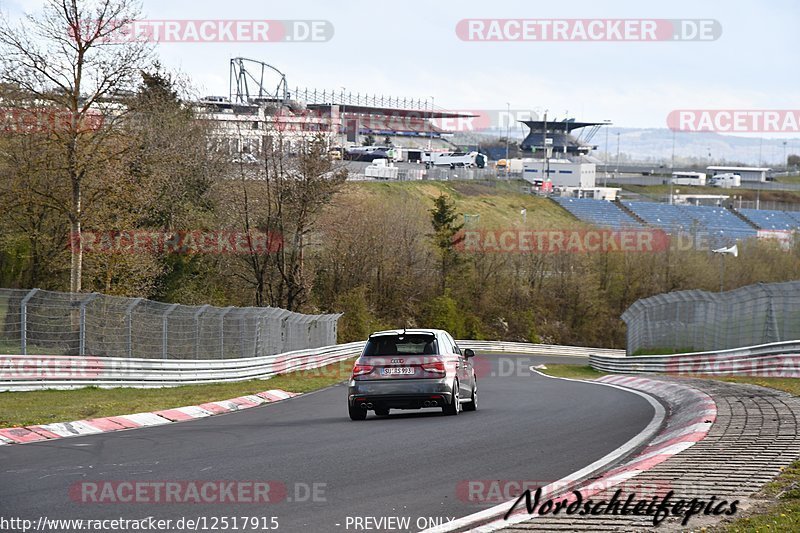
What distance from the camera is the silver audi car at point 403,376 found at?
51.7ft

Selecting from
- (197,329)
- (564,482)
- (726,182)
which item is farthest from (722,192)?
(564,482)

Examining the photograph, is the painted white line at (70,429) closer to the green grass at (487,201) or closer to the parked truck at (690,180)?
the green grass at (487,201)

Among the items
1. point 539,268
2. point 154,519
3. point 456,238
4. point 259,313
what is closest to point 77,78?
point 259,313

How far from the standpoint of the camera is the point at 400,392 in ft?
51.8

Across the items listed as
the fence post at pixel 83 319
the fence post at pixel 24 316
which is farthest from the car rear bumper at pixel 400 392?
the fence post at pixel 83 319

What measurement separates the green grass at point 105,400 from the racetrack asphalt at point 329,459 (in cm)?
194

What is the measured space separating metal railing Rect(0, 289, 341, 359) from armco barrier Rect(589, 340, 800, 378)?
513 inches

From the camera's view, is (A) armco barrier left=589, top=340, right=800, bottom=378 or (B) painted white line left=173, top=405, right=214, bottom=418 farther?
(A) armco barrier left=589, top=340, right=800, bottom=378

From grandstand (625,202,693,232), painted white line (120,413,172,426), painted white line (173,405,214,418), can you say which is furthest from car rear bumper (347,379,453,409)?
grandstand (625,202,693,232)

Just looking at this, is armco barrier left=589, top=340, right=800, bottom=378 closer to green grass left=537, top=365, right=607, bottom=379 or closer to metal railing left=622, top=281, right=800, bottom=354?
metal railing left=622, top=281, right=800, bottom=354

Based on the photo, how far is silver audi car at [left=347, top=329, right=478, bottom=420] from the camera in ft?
51.7

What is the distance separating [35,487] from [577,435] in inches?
254

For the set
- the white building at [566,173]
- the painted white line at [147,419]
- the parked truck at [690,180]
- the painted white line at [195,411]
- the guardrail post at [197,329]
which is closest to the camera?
the painted white line at [147,419]

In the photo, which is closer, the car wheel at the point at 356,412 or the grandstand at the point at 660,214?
the car wheel at the point at 356,412
